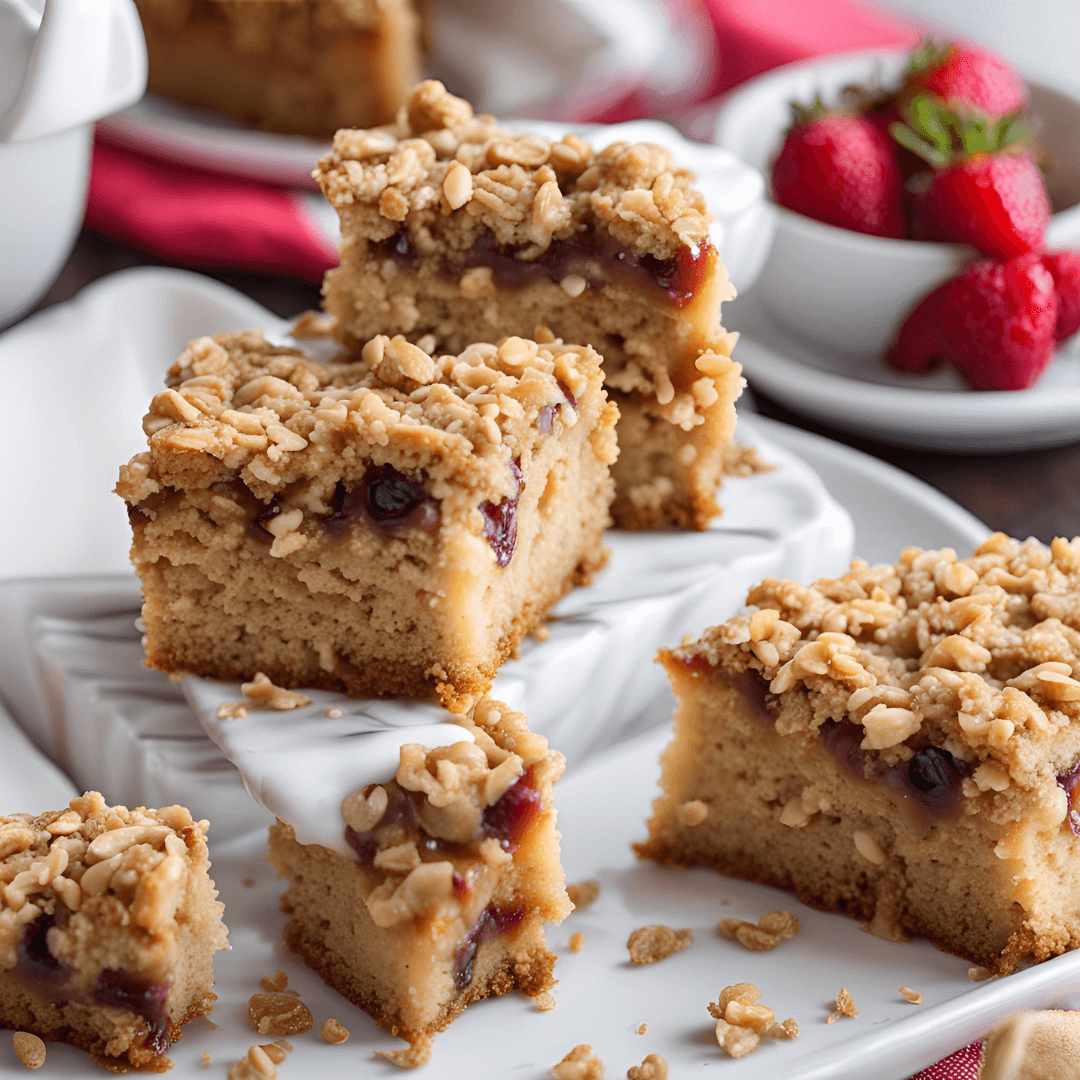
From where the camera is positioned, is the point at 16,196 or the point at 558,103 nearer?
the point at 16,196

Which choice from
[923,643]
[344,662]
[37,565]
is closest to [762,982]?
[923,643]

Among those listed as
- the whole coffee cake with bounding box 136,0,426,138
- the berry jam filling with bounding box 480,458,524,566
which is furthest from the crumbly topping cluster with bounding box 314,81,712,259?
the whole coffee cake with bounding box 136,0,426,138

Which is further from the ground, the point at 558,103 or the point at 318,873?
the point at 558,103

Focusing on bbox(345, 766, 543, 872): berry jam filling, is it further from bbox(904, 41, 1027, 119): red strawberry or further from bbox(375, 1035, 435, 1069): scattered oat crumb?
bbox(904, 41, 1027, 119): red strawberry

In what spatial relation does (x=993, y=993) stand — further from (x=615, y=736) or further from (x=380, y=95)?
(x=380, y=95)

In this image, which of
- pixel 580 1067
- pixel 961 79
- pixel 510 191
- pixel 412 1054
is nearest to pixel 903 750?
pixel 580 1067

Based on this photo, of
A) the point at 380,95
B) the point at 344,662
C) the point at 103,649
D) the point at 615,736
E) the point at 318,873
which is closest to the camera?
the point at 318,873

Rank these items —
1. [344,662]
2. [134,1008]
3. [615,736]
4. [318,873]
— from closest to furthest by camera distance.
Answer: [134,1008], [318,873], [344,662], [615,736]
